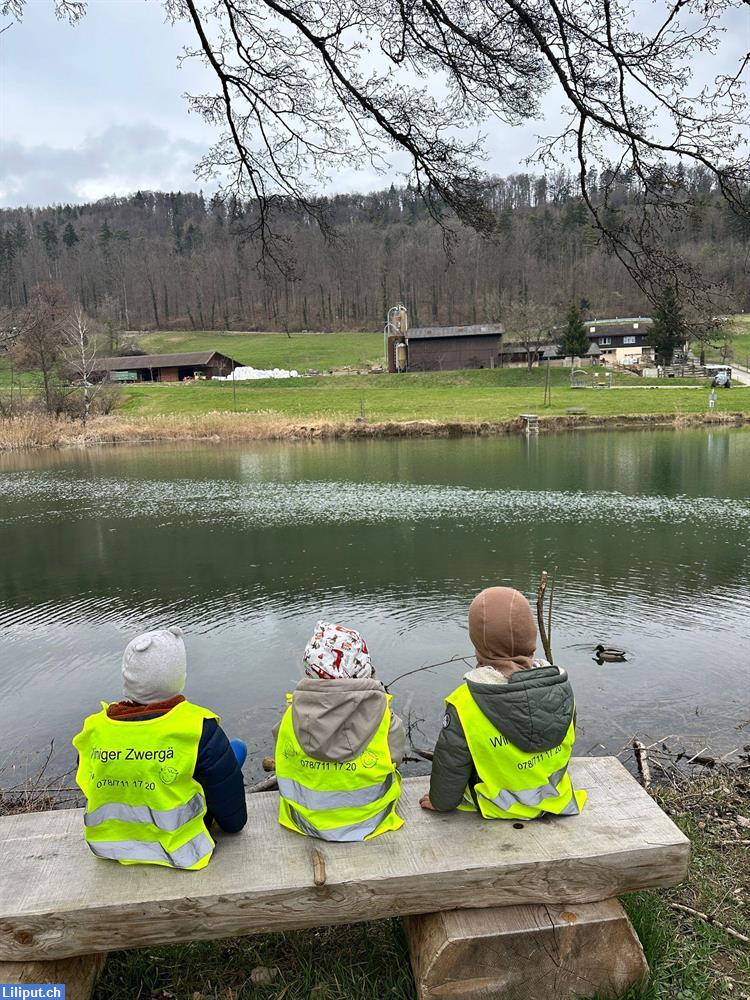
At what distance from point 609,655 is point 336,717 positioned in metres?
6.68

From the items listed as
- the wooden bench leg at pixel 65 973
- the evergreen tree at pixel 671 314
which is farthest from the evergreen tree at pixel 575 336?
the wooden bench leg at pixel 65 973

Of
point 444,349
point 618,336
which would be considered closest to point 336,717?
point 444,349

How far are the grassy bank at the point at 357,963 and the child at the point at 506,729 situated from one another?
0.64m

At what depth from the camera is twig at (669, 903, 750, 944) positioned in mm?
2928

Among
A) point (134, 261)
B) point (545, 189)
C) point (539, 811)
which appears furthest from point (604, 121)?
point (134, 261)

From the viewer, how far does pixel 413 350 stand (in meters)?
72.4

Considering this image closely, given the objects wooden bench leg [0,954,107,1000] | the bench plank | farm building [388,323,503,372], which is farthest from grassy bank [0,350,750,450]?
wooden bench leg [0,954,107,1000]

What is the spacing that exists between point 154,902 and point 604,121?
5.24m

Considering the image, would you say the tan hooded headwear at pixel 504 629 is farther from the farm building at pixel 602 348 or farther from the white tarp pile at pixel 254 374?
the farm building at pixel 602 348

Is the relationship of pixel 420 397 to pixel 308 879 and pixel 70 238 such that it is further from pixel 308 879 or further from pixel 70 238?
pixel 70 238

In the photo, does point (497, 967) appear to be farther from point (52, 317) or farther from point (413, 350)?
point (413, 350)

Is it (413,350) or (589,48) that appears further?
(413,350)

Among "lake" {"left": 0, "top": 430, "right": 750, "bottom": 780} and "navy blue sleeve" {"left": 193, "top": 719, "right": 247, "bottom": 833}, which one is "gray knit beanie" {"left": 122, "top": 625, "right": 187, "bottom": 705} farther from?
"lake" {"left": 0, "top": 430, "right": 750, "bottom": 780}

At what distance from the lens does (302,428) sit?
42.3m
